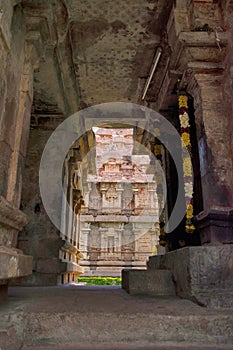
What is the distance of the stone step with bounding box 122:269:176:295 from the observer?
3.27 metres

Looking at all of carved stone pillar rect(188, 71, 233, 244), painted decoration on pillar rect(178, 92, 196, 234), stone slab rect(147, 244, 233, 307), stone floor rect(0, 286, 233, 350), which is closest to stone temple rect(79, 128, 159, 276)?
painted decoration on pillar rect(178, 92, 196, 234)

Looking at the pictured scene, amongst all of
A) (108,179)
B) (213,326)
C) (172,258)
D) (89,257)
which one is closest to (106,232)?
(89,257)

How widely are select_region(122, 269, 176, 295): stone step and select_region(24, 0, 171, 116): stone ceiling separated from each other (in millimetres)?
3270

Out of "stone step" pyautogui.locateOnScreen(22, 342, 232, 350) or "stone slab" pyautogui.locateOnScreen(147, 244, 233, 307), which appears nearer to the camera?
"stone step" pyautogui.locateOnScreen(22, 342, 232, 350)

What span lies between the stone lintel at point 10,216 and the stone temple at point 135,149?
0.02m

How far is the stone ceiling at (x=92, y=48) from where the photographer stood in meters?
4.11

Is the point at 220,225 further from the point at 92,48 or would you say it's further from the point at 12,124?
the point at 92,48

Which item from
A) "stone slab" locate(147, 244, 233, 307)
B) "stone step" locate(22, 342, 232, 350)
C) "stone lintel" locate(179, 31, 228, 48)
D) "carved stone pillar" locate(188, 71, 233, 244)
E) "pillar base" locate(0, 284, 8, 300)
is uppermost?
"stone lintel" locate(179, 31, 228, 48)

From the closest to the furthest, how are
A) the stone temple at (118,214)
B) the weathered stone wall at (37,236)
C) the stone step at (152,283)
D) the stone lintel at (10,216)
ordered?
the stone lintel at (10,216) < the stone step at (152,283) < the weathered stone wall at (37,236) < the stone temple at (118,214)

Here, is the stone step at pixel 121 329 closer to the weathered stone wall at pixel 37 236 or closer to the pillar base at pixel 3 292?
the pillar base at pixel 3 292

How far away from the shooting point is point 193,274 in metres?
2.70

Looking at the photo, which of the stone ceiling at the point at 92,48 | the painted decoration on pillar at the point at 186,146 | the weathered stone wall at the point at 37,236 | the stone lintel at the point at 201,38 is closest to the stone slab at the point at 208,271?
the painted decoration on pillar at the point at 186,146

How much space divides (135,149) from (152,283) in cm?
546

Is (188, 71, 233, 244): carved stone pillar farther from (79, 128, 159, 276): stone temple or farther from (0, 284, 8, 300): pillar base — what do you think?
(79, 128, 159, 276): stone temple
